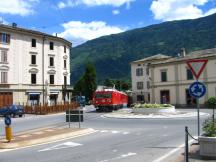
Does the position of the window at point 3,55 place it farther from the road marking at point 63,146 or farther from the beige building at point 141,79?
the road marking at point 63,146

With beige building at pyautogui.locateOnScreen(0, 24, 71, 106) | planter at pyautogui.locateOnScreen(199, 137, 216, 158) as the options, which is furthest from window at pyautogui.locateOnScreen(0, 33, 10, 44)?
planter at pyautogui.locateOnScreen(199, 137, 216, 158)

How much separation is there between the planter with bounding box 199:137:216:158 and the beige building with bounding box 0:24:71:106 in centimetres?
Result: 4859

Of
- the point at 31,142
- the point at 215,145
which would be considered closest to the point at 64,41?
the point at 31,142

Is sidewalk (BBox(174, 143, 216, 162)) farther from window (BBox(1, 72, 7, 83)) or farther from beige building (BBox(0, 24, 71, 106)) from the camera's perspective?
window (BBox(1, 72, 7, 83))

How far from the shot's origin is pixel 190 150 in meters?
13.1

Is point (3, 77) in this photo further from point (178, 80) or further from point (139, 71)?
point (139, 71)

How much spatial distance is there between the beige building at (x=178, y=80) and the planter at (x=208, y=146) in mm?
47915

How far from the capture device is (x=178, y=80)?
63.3 metres

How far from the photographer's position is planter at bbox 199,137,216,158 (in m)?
11.4

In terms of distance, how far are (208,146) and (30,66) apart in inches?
2155

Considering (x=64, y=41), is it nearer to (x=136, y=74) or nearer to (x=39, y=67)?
(x=39, y=67)

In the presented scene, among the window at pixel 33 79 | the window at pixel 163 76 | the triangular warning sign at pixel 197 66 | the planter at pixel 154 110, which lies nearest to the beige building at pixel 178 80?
the window at pixel 163 76

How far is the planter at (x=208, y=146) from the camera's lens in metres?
11.4

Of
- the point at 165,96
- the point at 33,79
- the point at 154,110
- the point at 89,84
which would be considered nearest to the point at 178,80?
the point at 165,96
